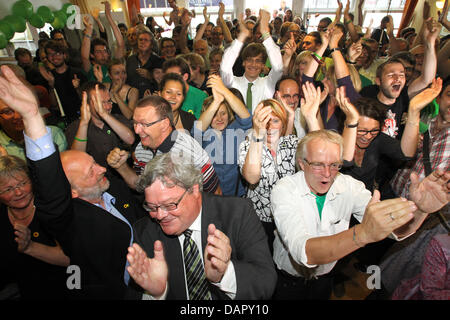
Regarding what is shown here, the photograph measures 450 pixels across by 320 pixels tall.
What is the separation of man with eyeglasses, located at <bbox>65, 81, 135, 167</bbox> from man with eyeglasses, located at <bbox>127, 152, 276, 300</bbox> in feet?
4.14

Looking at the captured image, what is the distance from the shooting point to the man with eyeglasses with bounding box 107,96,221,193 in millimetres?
1971

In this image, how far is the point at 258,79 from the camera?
326 cm

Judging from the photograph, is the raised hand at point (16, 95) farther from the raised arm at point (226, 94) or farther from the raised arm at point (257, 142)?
the raised arm at point (226, 94)

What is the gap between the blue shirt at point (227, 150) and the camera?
231 cm

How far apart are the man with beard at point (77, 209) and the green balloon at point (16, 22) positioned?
22.2 feet

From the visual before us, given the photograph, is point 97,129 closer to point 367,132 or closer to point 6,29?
point 367,132

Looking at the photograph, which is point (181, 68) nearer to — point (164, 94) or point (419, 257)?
point (164, 94)

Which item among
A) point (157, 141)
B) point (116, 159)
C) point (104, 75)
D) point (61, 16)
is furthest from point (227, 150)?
point (61, 16)

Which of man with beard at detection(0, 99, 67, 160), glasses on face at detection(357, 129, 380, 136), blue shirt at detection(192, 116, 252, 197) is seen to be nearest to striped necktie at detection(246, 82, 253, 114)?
blue shirt at detection(192, 116, 252, 197)

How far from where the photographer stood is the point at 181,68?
2980 millimetres

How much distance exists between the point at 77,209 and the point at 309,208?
128cm

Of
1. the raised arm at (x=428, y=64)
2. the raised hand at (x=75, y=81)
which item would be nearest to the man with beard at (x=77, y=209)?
the raised hand at (x=75, y=81)

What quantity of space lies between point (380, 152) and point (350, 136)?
0.39 meters

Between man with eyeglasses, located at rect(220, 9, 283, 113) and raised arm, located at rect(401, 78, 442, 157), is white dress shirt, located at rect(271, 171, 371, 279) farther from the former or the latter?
man with eyeglasses, located at rect(220, 9, 283, 113)
